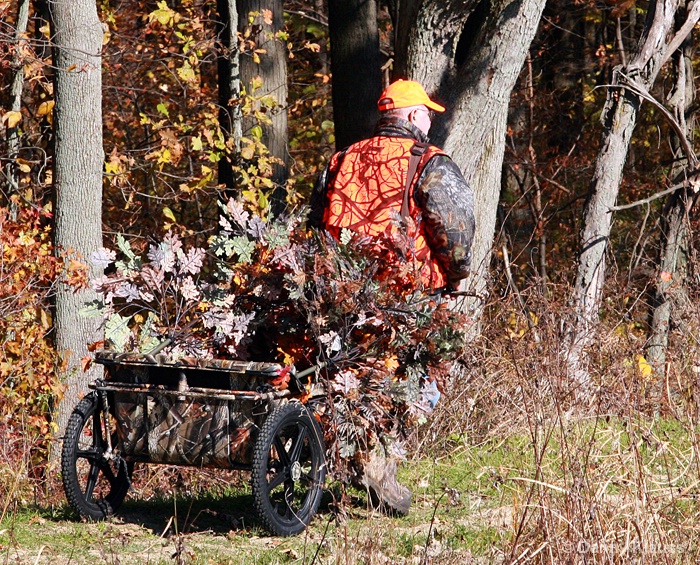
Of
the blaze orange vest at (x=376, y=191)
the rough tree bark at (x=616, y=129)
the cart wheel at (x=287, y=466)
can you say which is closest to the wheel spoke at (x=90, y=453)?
the cart wheel at (x=287, y=466)

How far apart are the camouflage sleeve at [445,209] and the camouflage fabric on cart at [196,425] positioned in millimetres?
1243

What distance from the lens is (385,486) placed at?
218 inches

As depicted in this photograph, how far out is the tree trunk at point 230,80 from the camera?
32.5ft

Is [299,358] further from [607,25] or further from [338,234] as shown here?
[607,25]

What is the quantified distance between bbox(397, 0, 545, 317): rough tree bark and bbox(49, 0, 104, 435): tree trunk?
7.78ft

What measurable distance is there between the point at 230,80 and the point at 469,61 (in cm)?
309

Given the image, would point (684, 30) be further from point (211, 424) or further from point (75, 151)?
point (211, 424)

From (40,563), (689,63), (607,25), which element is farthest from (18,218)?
(607,25)

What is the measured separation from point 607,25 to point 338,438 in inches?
514

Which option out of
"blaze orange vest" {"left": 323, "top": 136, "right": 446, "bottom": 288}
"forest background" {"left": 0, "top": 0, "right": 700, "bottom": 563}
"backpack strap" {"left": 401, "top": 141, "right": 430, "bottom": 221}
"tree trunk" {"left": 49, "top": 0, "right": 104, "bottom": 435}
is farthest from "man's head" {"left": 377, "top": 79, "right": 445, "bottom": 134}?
"tree trunk" {"left": 49, "top": 0, "right": 104, "bottom": 435}

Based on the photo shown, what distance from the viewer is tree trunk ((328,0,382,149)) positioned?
9.71 metres

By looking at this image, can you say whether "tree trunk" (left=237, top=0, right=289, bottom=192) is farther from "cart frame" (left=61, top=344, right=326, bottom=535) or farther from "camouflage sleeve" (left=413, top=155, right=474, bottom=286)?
"cart frame" (left=61, top=344, right=326, bottom=535)

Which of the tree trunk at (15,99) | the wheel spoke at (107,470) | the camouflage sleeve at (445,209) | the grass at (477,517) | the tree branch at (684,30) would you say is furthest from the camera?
the tree branch at (684,30)

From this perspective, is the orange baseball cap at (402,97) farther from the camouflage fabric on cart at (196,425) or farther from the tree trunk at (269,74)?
the tree trunk at (269,74)
